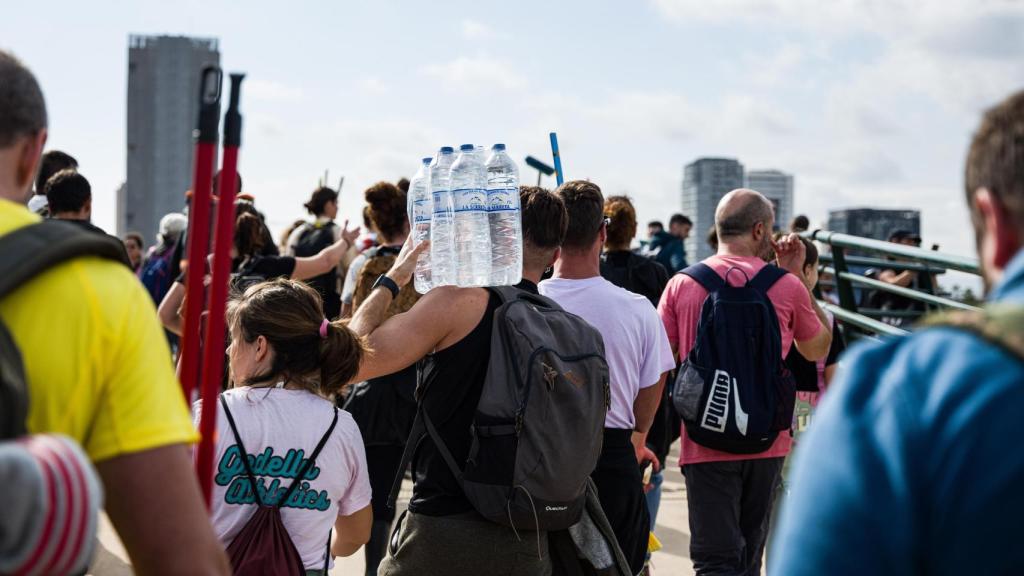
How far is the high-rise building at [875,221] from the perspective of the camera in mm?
20672

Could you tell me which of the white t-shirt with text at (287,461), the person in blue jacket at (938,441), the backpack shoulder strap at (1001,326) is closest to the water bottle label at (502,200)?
the white t-shirt with text at (287,461)

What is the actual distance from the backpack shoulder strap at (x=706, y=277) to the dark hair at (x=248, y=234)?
2.30 metres

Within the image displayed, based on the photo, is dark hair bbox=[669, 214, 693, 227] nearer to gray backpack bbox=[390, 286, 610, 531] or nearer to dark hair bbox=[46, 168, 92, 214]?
dark hair bbox=[46, 168, 92, 214]

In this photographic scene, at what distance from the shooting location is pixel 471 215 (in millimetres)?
3830

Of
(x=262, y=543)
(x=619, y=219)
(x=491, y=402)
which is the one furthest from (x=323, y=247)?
(x=262, y=543)

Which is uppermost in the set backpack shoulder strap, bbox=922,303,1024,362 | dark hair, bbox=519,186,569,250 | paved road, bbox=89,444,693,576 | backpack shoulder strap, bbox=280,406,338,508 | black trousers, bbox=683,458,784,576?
dark hair, bbox=519,186,569,250

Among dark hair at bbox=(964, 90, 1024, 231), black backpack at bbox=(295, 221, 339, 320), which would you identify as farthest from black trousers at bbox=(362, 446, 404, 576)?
dark hair at bbox=(964, 90, 1024, 231)

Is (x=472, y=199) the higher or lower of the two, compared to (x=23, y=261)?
higher

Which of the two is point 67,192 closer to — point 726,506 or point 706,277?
point 706,277

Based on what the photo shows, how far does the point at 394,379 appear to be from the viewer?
17.2 ft

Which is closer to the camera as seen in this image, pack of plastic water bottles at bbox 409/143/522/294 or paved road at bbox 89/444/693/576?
pack of plastic water bottles at bbox 409/143/522/294

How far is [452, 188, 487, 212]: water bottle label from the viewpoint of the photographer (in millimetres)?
3736

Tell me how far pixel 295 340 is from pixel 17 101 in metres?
1.65

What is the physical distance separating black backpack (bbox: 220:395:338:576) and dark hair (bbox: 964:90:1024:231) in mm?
2130
